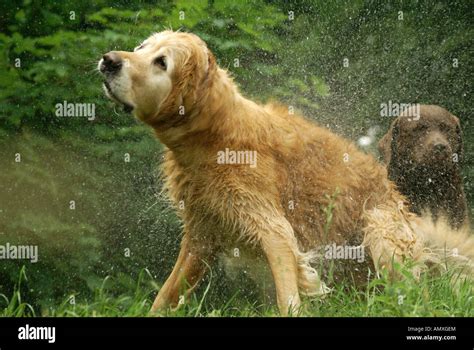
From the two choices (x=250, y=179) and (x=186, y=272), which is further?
(x=186, y=272)

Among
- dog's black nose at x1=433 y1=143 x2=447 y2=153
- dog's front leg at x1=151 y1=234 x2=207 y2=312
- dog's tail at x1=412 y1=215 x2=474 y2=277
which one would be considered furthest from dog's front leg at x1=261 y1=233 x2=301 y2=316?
dog's black nose at x1=433 y1=143 x2=447 y2=153

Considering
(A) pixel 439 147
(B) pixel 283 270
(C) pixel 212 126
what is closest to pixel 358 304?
(B) pixel 283 270

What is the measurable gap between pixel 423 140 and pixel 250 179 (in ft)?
6.24

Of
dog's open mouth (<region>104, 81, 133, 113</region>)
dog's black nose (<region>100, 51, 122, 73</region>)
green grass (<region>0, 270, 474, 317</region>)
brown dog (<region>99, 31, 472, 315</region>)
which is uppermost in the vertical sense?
dog's black nose (<region>100, 51, 122, 73</region>)

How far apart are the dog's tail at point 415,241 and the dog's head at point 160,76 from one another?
1.84m

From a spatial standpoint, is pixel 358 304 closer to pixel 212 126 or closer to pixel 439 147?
pixel 212 126

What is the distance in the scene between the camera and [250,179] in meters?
6.58

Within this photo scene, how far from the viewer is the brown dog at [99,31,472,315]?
640 cm

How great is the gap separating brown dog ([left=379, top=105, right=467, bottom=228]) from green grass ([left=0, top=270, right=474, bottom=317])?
1.01 metres

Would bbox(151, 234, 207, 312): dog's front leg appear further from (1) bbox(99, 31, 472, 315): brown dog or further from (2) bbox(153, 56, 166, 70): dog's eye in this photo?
(2) bbox(153, 56, 166, 70): dog's eye

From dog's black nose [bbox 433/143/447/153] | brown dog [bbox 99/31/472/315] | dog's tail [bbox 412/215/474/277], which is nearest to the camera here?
brown dog [bbox 99/31/472/315]
